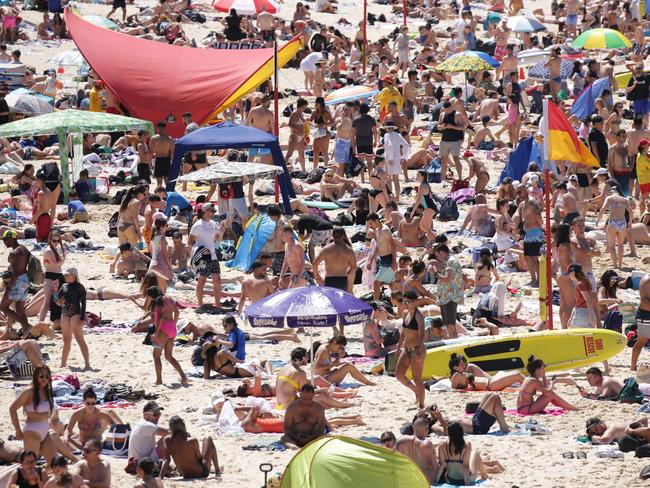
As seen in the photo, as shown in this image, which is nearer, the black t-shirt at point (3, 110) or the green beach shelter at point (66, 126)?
the green beach shelter at point (66, 126)

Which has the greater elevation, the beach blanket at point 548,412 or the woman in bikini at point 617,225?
the woman in bikini at point 617,225

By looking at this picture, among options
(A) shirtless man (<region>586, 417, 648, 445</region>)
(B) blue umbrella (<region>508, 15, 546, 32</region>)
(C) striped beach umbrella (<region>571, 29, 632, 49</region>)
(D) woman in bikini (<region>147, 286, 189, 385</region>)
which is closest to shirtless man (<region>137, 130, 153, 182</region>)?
(D) woman in bikini (<region>147, 286, 189, 385</region>)

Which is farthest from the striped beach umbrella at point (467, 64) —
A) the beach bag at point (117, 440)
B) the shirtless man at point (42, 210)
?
the beach bag at point (117, 440)

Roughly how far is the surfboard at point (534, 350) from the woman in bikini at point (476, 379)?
13.8 inches

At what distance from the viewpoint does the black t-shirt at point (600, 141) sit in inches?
896

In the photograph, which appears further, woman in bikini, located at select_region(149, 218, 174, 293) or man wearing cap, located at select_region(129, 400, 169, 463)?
woman in bikini, located at select_region(149, 218, 174, 293)

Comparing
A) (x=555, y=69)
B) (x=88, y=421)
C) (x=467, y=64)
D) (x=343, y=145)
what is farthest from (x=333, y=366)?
(x=555, y=69)

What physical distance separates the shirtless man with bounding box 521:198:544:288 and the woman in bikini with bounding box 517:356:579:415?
442 centimetres

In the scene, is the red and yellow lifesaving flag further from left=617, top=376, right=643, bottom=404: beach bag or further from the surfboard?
left=617, top=376, right=643, bottom=404: beach bag

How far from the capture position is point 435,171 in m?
23.8

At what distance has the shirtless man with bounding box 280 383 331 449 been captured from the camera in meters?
13.0

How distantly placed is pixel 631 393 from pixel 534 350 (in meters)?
1.28

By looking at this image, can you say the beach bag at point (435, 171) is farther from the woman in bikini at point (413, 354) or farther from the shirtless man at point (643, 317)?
the woman in bikini at point (413, 354)

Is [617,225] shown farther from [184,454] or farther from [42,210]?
[184,454]
